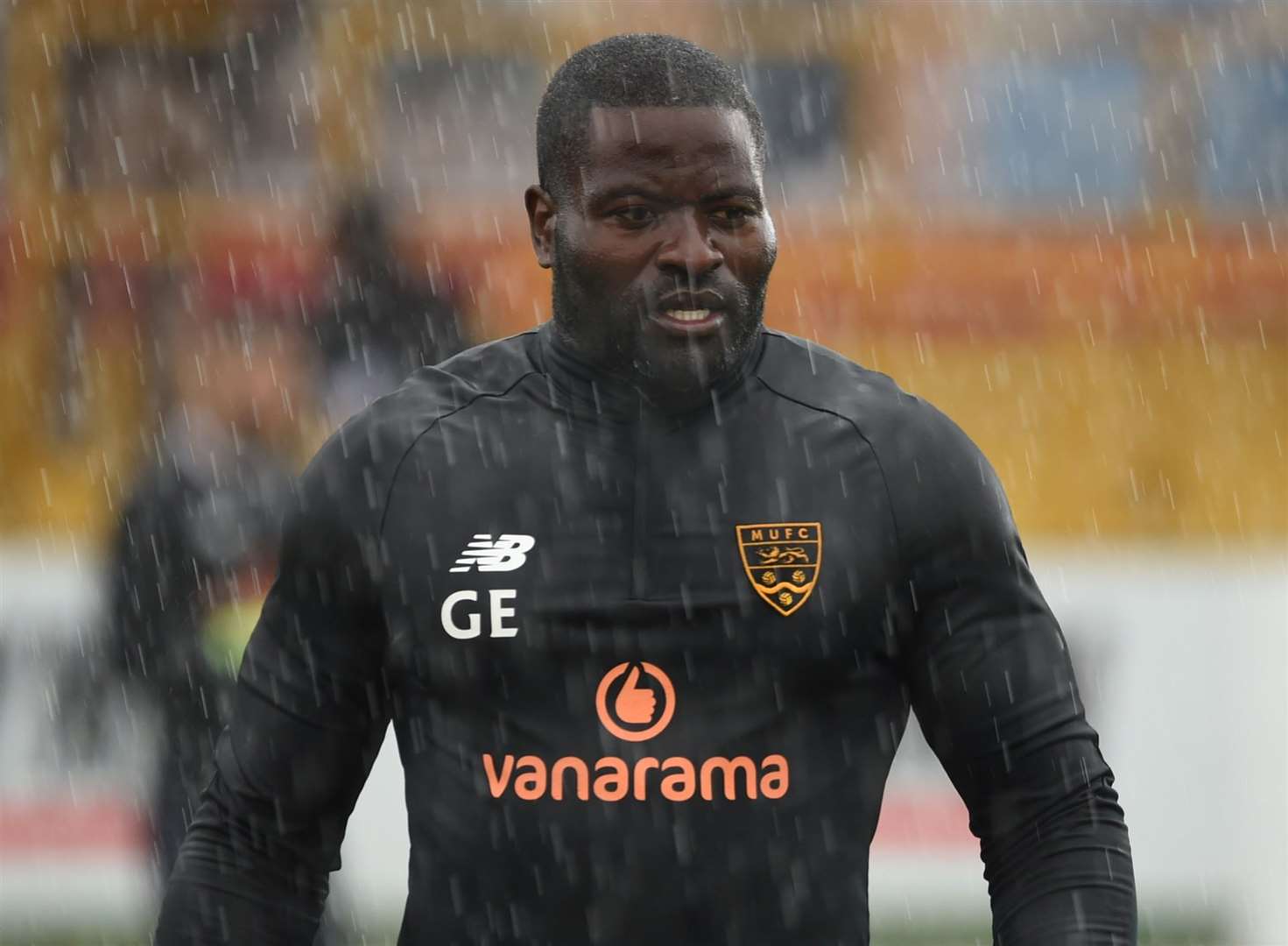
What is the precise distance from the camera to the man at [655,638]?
7.95ft

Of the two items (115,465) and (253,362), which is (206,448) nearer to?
(253,362)

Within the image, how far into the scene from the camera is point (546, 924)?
7.97 feet

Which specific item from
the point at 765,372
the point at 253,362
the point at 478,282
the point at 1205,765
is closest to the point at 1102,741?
the point at 1205,765

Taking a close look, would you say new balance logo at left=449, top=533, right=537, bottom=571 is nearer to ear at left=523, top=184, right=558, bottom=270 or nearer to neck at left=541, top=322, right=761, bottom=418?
neck at left=541, top=322, right=761, bottom=418

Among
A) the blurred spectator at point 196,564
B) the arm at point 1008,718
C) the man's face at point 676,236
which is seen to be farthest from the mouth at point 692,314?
the blurred spectator at point 196,564

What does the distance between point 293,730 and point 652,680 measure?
45 centimetres

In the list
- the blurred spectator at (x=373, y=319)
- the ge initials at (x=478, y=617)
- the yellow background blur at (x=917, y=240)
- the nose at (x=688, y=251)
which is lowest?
the ge initials at (x=478, y=617)

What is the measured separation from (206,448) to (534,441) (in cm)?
401

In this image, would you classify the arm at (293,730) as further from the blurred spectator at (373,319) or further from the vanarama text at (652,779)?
the blurred spectator at (373,319)

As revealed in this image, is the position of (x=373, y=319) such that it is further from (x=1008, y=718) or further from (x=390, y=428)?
(x=1008, y=718)

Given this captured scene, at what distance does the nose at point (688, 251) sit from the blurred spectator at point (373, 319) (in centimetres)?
546

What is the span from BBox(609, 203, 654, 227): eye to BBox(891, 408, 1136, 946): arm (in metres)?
0.41

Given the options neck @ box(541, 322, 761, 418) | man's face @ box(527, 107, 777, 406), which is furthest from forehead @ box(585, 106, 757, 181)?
neck @ box(541, 322, 761, 418)

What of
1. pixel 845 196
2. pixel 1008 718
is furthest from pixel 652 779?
pixel 845 196
